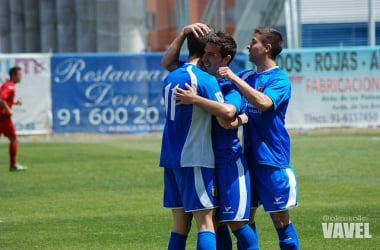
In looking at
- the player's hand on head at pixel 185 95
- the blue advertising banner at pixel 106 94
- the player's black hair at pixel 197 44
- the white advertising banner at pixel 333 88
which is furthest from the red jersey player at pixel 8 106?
the player's hand on head at pixel 185 95

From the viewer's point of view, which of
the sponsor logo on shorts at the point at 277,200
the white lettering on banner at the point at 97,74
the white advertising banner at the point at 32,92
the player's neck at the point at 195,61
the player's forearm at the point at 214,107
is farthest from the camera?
the white lettering on banner at the point at 97,74

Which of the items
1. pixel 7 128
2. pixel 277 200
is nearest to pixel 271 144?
pixel 277 200

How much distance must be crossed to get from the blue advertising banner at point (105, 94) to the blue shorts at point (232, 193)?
1910 centimetres

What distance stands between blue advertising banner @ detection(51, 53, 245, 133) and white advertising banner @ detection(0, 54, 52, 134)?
22 centimetres

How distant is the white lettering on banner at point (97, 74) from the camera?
85.4 feet

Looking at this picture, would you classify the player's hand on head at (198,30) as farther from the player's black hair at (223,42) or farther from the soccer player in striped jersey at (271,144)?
the soccer player in striped jersey at (271,144)

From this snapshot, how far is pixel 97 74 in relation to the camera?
85.8 ft

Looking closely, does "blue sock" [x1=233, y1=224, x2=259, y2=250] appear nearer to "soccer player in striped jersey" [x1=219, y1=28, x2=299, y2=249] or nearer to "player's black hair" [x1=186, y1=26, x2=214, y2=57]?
"soccer player in striped jersey" [x1=219, y1=28, x2=299, y2=249]

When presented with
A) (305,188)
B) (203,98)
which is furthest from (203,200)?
(305,188)

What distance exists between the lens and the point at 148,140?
24266 millimetres

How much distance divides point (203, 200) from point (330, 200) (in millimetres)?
5384

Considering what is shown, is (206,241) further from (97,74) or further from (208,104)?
(97,74)

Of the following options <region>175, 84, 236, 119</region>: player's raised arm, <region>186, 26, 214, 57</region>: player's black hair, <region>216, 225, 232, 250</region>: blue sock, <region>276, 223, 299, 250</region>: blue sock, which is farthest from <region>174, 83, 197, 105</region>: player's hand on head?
<region>276, 223, 299, 250</region>: blue sock

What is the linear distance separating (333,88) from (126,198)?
47.5 feet
